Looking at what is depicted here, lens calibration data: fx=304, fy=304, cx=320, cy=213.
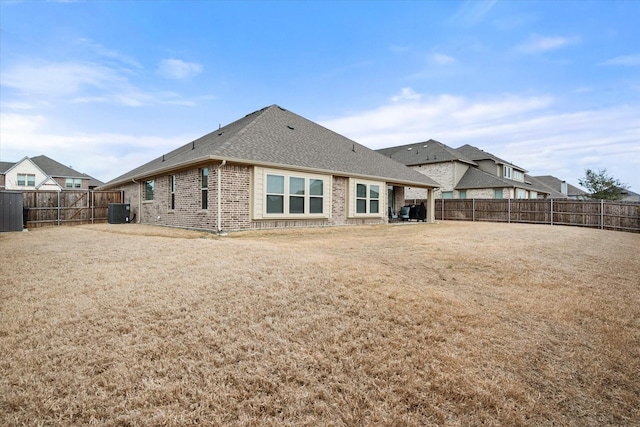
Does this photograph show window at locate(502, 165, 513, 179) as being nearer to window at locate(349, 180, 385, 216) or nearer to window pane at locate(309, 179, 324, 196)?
window at locate(349, 180, 385, 216)

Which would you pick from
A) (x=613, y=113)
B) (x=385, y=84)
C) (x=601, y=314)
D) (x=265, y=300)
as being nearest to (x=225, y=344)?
(x=265, y=300)

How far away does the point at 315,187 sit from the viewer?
44.2 feet

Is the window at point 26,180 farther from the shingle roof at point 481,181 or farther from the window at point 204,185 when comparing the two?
the shingle roof at point 481,181

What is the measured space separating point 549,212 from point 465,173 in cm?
968

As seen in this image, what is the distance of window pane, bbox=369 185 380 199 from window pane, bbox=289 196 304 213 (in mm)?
4797

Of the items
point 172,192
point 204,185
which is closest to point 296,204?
point 204,185

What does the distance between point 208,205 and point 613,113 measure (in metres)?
22.7

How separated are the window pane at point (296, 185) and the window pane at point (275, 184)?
17.1 inches

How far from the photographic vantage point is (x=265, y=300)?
13.2 ft

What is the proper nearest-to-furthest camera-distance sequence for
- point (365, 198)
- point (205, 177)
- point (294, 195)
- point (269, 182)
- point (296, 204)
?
point (205, 177)
point (269, 182)
point (294, 195)
point (296, 204)
point (365, 198)

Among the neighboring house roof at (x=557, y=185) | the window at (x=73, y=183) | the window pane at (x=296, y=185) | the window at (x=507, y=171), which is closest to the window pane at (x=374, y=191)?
the window pane at (x=296, y=185)

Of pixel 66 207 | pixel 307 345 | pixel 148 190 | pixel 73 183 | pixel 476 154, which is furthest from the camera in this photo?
pixel 73 183

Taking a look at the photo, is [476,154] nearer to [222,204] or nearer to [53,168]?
[222,204]

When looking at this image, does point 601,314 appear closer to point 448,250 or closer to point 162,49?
point 448,250
